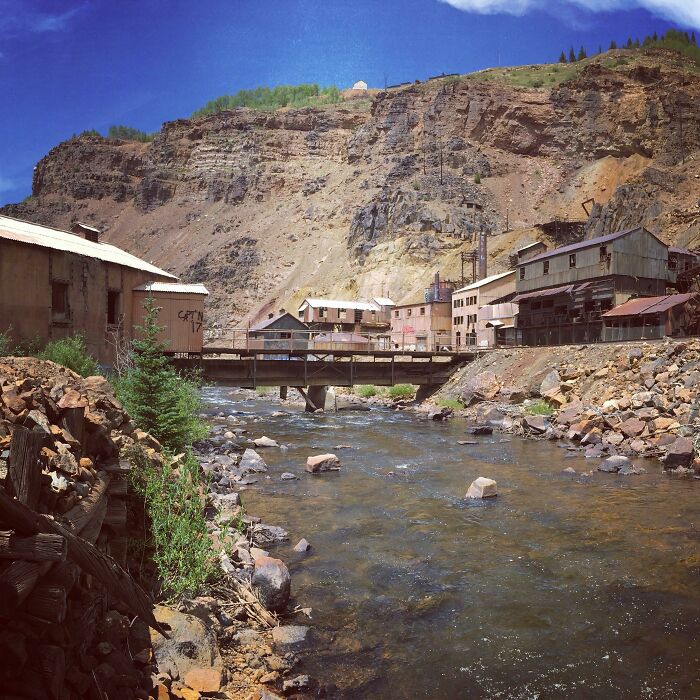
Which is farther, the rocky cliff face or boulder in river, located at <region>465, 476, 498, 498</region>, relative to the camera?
the rocky cliff face

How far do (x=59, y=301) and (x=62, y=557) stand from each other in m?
22.0

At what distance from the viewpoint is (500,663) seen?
6590mm

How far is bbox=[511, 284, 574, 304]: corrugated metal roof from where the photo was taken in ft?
152

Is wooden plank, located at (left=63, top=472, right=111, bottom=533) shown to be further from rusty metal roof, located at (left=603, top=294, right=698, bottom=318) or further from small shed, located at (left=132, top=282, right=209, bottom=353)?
rusty metal roof, located at (left=603, top=294, right=698, bottom=318)

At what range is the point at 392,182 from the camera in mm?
104500

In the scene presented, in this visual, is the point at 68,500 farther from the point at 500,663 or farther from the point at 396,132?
the point at 396,132

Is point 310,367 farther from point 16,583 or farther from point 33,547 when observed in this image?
point 16,583

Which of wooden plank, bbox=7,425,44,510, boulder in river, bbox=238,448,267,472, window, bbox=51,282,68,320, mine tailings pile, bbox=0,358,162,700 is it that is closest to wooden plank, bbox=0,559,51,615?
mine tailings pile, bbox=0,358,162,700

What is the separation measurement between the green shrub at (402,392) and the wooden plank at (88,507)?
39584 mm

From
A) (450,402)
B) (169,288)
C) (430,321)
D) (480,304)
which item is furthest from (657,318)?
(169,288)

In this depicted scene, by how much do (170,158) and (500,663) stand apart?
159447 millimetres

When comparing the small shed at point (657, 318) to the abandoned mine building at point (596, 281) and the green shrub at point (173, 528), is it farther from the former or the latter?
the green shrub at point (173, 528)

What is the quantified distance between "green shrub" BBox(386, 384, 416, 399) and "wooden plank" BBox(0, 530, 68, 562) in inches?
1652

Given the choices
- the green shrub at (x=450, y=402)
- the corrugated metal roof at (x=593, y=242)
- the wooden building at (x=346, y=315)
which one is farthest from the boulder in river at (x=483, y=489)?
the wooden building at (x=346, y=315)
